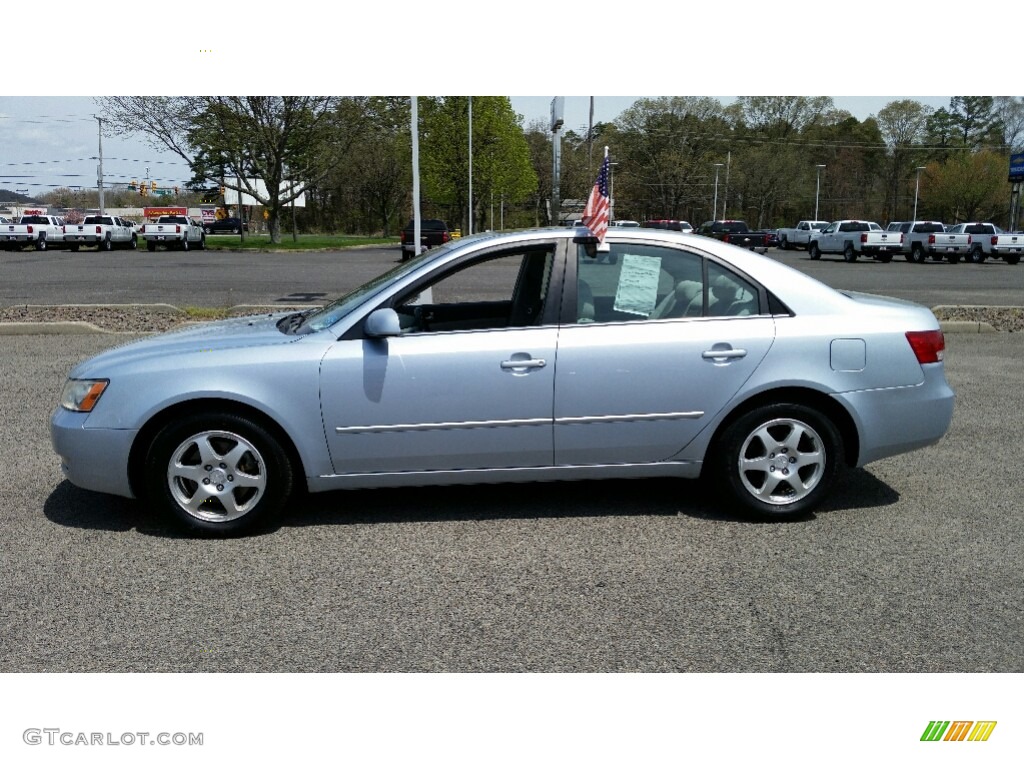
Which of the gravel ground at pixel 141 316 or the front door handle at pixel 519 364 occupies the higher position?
the front door handle at pixel 519 364

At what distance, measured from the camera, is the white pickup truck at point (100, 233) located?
141ft

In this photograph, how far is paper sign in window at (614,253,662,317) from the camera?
493 centimetres

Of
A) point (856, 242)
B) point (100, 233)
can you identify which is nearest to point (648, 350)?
point (856, 242)

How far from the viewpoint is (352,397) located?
15.2 feet

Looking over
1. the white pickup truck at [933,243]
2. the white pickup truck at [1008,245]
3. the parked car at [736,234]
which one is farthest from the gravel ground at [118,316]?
the parked car at [736,234]

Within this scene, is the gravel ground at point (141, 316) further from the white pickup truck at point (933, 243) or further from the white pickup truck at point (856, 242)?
the white pickup truck at point (933, 243)

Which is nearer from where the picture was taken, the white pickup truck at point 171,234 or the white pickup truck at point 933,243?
the white pickup truck at point 933,243

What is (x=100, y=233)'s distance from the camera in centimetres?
4303

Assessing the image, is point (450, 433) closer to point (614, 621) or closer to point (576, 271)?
point (576, 271)

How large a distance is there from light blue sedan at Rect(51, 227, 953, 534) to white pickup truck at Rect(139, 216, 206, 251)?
1677 inches

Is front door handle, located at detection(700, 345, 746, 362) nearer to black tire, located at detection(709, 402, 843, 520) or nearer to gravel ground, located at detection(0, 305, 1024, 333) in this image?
black tire, located at detection(709, 402, 843, 520)

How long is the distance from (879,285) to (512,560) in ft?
71.0

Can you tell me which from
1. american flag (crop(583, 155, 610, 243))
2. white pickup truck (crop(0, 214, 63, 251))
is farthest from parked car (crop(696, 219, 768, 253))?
american flag (crop(583, 155, 610, 243))

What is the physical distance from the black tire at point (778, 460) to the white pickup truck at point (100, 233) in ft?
145
